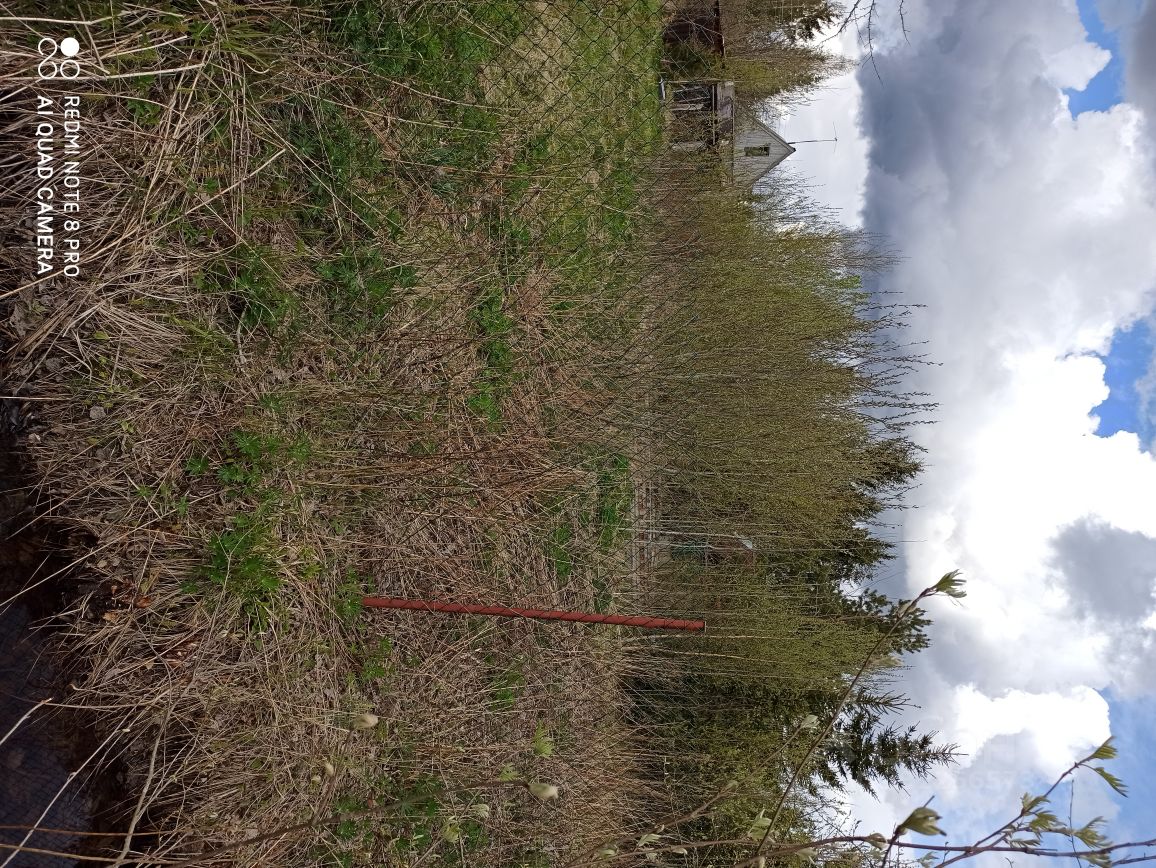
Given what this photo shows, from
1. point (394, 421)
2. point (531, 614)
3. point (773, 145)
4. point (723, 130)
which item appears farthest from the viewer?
point (773, 145)

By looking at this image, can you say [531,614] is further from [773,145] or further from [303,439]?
[773,145]

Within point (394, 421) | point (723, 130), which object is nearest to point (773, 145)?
point (723, 130)

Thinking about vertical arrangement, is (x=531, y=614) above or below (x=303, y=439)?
below

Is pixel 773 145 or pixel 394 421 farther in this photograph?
pixel 773 145

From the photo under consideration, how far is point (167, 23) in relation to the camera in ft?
9.54

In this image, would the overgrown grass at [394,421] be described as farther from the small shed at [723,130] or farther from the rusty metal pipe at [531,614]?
the small shed at [723,130]

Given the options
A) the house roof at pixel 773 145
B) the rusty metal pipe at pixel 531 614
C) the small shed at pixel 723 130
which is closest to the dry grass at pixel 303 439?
the rusty metal pipe at pixel 531 614

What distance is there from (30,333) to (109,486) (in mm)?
602

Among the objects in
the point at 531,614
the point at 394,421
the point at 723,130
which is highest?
the point at 723,130

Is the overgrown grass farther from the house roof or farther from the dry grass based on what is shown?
the house roof

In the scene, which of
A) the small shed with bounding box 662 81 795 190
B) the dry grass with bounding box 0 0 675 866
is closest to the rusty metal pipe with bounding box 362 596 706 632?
the dry grass with bounding box 0 0 675 866

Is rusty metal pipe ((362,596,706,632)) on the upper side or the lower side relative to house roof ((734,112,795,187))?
lower

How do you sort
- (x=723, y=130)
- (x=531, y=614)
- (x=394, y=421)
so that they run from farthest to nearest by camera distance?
(x=723, y=130) → (x=394, y=421) → (x=531, y=614)

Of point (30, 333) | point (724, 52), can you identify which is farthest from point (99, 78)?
point (724, 52)
